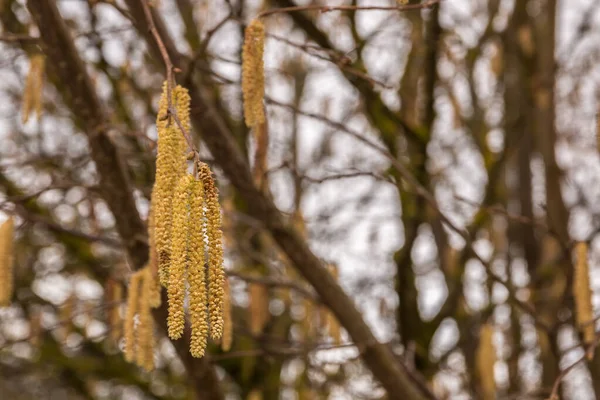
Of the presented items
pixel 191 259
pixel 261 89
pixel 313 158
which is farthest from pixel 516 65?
pixel 191 259

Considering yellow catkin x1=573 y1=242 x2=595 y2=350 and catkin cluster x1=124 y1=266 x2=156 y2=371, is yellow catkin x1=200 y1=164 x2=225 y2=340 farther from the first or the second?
yellow catkin x1=573 y1=242 x2=595 y2=350

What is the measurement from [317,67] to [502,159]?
184 cm

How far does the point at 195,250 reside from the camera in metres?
1.24

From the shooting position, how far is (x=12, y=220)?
2.61 meters

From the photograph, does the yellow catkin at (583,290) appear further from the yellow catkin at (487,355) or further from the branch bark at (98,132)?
the branch bark at (98,132)

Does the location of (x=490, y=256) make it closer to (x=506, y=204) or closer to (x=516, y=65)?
(x=506, y=204)

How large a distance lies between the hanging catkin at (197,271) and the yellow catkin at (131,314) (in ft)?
3.43

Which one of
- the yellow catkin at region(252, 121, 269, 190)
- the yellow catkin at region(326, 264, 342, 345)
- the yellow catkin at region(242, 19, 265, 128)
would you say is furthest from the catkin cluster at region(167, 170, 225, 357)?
the yellow catkin at region(326, 264, 342, 345)

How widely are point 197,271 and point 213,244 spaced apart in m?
0.05

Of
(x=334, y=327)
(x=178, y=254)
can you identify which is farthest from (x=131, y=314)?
(x=334, y=327)

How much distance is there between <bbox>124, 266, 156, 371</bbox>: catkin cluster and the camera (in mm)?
2283

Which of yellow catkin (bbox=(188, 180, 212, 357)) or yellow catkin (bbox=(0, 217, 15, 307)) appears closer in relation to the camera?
yellow catkin (bbox=(188, 180, 212, 357))

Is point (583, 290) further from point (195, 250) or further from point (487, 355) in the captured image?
point (195, 250)

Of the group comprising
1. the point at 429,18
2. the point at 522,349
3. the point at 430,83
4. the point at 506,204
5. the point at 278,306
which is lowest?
the point at 522,349
